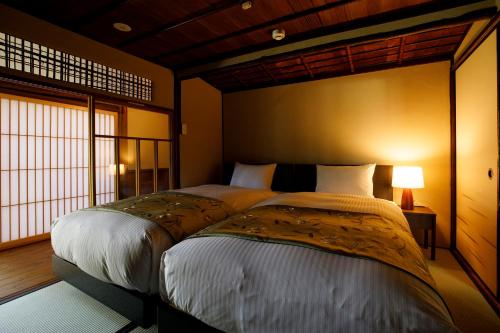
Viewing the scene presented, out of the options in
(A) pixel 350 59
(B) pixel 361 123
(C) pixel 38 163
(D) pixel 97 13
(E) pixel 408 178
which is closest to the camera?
(D) pixel 97 13

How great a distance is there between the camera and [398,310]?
0.82 m

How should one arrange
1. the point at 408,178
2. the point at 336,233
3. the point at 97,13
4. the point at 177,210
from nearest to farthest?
the point at 336,233
the point at 177,210
the point at 97,13
the point at 408,178

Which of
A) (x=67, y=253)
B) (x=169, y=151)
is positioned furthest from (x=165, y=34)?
(x=67, y=253)

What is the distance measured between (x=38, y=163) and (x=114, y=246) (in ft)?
9.21

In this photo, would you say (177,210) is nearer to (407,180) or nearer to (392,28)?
(407,180)

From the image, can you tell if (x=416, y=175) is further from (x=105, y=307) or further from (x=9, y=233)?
(x=9, y=233)

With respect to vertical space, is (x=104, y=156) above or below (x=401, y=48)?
below

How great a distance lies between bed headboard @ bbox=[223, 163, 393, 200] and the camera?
287cm

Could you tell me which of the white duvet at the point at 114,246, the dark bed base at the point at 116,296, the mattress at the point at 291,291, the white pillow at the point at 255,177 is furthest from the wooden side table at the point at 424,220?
the dark bed base at the point at 116,296

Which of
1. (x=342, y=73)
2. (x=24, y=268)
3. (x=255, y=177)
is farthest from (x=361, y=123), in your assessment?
(x=24, y=268)

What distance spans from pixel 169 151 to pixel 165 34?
154cm

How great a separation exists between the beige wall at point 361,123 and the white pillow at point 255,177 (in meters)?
0.47

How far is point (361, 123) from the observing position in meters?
3.17

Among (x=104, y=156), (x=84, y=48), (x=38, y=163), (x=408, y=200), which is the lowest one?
(x=408, y=200)
